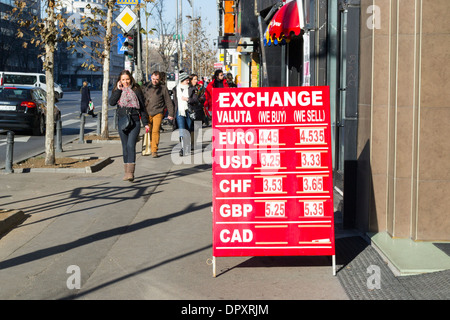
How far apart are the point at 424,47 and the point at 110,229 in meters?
3.95

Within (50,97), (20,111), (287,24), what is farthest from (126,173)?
(20,111)

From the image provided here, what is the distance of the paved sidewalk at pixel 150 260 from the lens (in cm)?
619

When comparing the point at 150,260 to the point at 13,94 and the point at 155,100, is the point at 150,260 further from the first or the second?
the point at 13,94

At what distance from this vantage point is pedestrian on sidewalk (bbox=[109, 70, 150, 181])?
13.0 m

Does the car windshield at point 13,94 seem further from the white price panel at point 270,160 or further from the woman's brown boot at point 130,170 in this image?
the white price panel at point 270,160

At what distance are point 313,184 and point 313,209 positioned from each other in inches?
8.6

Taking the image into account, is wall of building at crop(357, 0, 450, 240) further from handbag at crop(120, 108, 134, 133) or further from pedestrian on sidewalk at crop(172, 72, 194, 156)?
pedestrian on sidewalk at crop(172, 72, 194, 156)

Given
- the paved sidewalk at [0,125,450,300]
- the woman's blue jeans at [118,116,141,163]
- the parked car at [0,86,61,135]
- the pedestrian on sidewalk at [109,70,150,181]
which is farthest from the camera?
the parked car at [0,86,61,135]

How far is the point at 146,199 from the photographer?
11172mm

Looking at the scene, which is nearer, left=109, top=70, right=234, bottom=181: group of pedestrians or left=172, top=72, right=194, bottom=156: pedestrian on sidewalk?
left=109, top=70, right=234, bottom=181: group of pedestrians

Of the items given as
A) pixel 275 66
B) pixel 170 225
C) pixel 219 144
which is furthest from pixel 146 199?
pixel 275 66

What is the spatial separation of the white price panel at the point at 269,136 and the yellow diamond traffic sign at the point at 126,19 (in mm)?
16526

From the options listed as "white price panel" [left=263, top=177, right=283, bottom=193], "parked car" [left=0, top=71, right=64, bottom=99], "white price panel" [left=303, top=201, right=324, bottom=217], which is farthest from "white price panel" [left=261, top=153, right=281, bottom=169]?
"parked car" [left=0, top=71, right=64, bottom=99]

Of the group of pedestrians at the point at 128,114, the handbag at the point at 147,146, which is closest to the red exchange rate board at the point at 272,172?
the group of pedestrians at the point at 128,114
